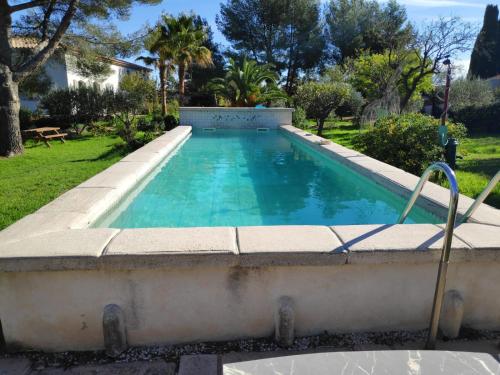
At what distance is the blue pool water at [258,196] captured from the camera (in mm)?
4586

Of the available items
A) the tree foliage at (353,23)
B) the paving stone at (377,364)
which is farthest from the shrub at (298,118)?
the tree foliage at (353,23)

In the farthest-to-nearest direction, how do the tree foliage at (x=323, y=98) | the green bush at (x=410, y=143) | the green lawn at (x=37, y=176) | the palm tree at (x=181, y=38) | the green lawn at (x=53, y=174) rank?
A: the palm tree at (x=181, y=38) → the tree foliage at (x=323, y=98) → the green bush at (x=410, y=143) → the green lawn at (x=53, y=174) → the green lawn at (x=37, y=176)

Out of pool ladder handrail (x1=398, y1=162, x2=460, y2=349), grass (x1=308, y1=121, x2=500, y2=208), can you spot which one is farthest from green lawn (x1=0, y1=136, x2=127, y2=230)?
grass (x1=308, y1=121, x2=500, y2=208)

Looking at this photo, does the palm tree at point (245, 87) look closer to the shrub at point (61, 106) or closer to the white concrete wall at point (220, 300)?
the shrub at point (61, 106)

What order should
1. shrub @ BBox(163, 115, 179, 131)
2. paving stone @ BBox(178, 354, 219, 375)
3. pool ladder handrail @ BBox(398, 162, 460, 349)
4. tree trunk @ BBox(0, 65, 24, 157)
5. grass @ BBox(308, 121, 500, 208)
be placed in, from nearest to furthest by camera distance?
pool ladder handrail @ BBox(398, 162, 460, 349)
paving stone @ BBox(178, 354, 219, 375)
grass @ BBox(308, 121, 500, 208)
tree trunk @ BBox(0, 65, 24, 157)
shrub @ BBox(163, 115, 179, 131)

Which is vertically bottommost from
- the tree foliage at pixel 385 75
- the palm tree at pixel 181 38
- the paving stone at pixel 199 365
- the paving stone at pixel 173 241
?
the paving stone at pixel 199 365

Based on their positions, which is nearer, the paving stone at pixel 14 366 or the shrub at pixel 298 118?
the paving stone at pixel 14 366

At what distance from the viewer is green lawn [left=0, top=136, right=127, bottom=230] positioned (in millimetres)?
5137

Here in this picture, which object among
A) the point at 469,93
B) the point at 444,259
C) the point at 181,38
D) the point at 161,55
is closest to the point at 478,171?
the point at 444,259

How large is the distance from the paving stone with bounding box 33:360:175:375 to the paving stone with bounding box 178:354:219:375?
73 mm

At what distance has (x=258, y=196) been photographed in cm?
577

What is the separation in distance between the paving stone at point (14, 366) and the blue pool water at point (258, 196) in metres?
1.70

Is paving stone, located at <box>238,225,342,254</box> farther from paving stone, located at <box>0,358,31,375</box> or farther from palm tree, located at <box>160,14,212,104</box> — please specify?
palm tree, located at <box>160,14,212,104</box>

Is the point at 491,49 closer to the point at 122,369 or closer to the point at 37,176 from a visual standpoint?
the point at 37,176
